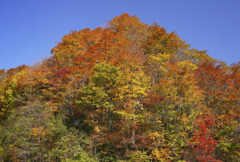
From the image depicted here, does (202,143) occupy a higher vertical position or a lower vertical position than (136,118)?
lower

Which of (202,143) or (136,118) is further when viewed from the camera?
(136,118)

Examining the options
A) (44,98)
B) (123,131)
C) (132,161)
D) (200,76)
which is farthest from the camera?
(44,98)

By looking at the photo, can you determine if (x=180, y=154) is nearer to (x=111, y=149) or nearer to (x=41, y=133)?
(x=111, y=149)

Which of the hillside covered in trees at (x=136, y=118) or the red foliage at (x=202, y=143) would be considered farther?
the hillside covered in trees at (x=136, y=118)

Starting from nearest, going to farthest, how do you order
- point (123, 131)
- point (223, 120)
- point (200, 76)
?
point (123, 131)
point (223, 120)
point (200, 76)

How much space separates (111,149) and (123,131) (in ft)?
10.9

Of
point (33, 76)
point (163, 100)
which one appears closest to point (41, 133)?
point (33, 76)

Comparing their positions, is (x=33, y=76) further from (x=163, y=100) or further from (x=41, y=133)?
(x=163, y=100)

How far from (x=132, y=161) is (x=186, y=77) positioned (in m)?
12.1

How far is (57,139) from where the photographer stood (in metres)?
19.7

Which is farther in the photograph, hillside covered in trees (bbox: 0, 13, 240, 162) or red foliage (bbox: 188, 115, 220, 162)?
hillside covered in trees (bbox: 0, 13, 240, 162)

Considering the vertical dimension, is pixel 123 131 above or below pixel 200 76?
below

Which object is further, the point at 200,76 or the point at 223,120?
the point at 200,76

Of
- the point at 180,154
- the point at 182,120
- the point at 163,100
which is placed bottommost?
the point at 180,154
